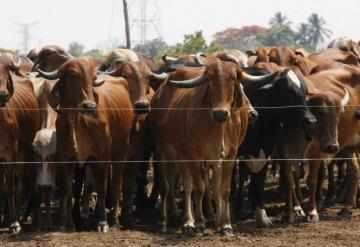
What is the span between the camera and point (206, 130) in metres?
10.3

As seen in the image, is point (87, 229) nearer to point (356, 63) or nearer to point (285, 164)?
point (285, 164)

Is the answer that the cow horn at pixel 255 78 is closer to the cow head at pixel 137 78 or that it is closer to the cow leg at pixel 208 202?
the cow leg at pixel 208 202

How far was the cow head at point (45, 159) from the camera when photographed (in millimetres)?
10594

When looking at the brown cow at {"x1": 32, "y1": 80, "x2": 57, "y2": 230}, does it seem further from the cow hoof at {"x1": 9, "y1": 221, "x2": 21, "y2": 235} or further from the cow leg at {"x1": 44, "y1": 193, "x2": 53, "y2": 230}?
the cow hoof at {"x1": 9, "y1": 221, "x2": 21, "y2": 235}

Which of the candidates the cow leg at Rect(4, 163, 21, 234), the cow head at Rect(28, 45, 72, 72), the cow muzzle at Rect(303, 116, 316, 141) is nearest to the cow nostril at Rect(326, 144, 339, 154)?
the cow muzzle at Rect(303, 116, 316, 141)

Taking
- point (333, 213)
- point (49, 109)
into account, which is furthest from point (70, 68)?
point (333, 213)

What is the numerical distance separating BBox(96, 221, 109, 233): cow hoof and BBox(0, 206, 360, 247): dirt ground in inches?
4.0

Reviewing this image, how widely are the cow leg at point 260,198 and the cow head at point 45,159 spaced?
9.29 ft

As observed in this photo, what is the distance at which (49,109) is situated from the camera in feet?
36.9

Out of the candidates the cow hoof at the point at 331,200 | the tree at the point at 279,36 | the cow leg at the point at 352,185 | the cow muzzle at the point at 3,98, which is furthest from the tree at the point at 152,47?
the cow muzzle at the point at 3,98

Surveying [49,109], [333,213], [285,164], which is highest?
[49,109]

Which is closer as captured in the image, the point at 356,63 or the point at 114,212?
the point at 114,212

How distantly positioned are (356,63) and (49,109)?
677cm

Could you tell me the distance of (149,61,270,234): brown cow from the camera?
10.1 m
